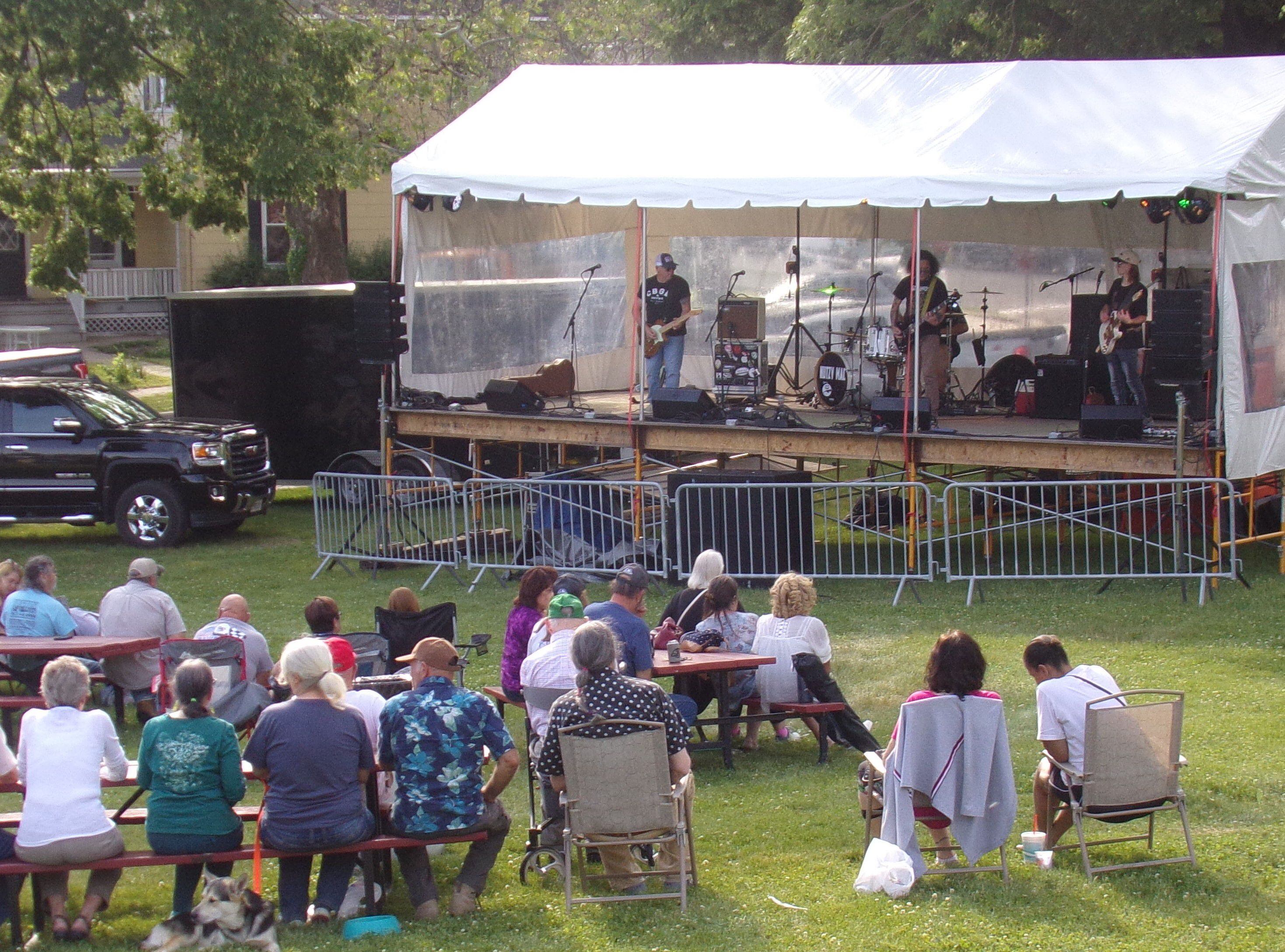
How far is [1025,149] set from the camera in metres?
Result: 12.5

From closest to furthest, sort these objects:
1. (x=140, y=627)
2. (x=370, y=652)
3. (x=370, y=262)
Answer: (x=370, y=652) < (x=140, y=627) < (x=370, y=262)

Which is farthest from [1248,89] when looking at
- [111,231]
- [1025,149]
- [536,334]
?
[111,231]

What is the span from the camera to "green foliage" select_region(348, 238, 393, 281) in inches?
1282

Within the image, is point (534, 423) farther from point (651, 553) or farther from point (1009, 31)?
point (1009, 31)

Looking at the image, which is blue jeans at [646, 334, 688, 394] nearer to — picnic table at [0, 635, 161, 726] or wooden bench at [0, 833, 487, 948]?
picnic table at [0, 635, 161, 726]

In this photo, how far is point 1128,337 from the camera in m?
14.4

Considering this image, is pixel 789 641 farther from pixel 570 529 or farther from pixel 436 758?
pixel 570 529

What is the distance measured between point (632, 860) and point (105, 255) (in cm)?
3296

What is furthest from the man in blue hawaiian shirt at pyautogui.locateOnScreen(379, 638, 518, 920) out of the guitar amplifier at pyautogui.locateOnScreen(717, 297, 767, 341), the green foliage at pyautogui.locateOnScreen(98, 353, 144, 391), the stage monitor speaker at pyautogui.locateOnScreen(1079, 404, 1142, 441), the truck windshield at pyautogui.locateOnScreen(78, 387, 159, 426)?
the green foliage at pyautogui.locateOnScreen(98, 353, 144, 391)

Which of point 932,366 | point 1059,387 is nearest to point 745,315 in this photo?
point 932,366

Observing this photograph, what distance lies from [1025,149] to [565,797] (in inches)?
331

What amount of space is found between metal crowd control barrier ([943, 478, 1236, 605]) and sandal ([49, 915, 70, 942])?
7.07m

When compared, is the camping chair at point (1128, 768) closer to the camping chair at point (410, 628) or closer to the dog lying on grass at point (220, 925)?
the dog lying on grass at point (220, 925)

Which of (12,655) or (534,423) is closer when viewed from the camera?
(12,655)
